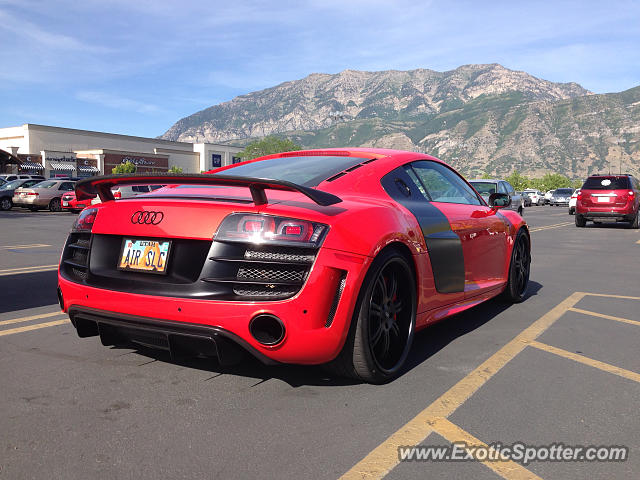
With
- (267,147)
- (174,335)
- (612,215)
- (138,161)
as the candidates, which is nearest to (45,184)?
(612,215)

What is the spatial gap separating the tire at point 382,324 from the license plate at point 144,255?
1.05 metres

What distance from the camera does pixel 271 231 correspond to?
2.81 m

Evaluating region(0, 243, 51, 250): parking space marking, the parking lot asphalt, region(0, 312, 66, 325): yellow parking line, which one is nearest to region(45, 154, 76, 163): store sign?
region(0, 243, 51, 250): parking space marking

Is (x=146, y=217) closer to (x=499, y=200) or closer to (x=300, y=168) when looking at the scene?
(x=300, y=168)

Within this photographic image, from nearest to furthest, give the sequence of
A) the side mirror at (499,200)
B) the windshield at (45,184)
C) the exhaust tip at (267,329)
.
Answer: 1. the exhaust tip at (267,329)
2. the side mirror at (499,200)
3. the windshield at (45,184)

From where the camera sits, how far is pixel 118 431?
8.53 ft

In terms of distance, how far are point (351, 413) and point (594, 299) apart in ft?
14.1

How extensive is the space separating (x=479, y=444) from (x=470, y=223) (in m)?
2.33

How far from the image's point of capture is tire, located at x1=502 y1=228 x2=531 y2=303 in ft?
18.4

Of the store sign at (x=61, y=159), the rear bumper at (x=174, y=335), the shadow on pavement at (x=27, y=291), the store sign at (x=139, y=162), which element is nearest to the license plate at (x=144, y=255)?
the rear bumper at (x=174, y=335)

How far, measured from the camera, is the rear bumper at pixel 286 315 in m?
2.77

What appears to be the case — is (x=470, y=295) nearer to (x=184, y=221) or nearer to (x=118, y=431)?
(x=184, y=221)

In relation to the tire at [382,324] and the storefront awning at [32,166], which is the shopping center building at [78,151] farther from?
the tire at [382,324]

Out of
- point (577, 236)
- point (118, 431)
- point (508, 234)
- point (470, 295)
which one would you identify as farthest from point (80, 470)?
point (577, 236)
